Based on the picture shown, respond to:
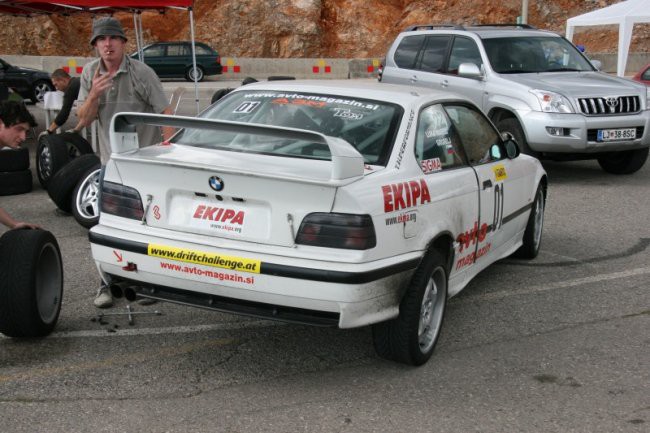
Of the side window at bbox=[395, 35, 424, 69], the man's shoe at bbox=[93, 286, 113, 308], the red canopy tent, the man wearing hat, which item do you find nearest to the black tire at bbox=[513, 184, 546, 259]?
the man wearing hat

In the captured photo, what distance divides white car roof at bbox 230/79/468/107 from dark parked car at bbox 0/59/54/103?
58.2ft

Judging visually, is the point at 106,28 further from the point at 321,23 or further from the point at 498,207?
the point at 321,23

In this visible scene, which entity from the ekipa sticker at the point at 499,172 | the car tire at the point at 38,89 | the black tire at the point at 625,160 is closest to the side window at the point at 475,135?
the ekipa sticker at the point at 499,172

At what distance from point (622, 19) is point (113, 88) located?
674 inches

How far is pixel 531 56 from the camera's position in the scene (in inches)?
443

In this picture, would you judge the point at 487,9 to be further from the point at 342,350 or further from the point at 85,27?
the point at 342,350

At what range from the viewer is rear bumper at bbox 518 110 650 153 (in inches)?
394

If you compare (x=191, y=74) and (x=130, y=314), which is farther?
(x=191, y=74)

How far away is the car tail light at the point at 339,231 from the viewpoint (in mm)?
3922

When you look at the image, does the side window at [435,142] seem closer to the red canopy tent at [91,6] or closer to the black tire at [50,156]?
the black tire at [50,156]

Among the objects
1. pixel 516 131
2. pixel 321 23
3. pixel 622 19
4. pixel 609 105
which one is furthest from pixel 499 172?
pixel 321 23

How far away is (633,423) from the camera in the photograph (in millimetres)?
3871

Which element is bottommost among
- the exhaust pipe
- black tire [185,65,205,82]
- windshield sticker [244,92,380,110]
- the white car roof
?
black tire [185,65,205,82]

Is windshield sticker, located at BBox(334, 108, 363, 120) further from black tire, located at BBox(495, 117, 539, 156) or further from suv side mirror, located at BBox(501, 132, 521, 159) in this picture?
black tire, located at BBox(495, 117, 539, 156)
